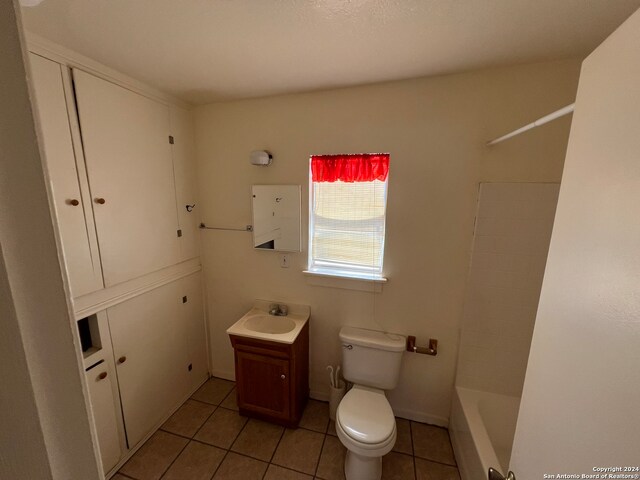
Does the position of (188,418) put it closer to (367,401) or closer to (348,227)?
(367,401)

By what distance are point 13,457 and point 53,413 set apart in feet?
0.14

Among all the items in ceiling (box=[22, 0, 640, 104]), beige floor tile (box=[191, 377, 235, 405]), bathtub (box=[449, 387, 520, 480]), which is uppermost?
ceiling (box=[22, 0, 640, 104])

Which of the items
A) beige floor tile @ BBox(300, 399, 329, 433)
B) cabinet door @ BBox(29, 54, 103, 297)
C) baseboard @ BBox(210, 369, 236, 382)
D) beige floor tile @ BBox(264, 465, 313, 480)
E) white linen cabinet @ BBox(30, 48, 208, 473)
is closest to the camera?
cabinet door @ BBox(29, 54, 103, 297)

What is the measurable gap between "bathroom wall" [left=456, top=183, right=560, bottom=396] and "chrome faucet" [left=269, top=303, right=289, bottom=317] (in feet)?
4.18

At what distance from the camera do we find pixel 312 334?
80.7 inches

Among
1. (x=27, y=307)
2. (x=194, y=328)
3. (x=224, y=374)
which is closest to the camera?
(x=27, y=307)

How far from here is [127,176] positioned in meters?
1.56

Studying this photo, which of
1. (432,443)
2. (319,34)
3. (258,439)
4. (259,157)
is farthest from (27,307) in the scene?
(432,443)

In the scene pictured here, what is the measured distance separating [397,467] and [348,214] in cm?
165

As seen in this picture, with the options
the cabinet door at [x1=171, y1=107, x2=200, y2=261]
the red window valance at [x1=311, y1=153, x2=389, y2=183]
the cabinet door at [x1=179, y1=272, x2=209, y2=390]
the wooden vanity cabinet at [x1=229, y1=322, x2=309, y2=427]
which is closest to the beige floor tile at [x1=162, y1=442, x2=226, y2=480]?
the wooden vanity cabinet at [x1=229, y1=322, x2=309, y2=427]

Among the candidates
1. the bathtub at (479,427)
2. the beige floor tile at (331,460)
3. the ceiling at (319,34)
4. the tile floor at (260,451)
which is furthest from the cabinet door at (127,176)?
the bathtub at (479,427)

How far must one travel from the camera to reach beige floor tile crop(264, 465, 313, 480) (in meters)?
1.52

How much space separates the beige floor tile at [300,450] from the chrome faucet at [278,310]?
2.65 ft

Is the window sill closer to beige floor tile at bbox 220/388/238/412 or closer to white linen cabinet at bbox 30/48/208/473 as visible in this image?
white linen cabinet at bbox 30/48/208/473
